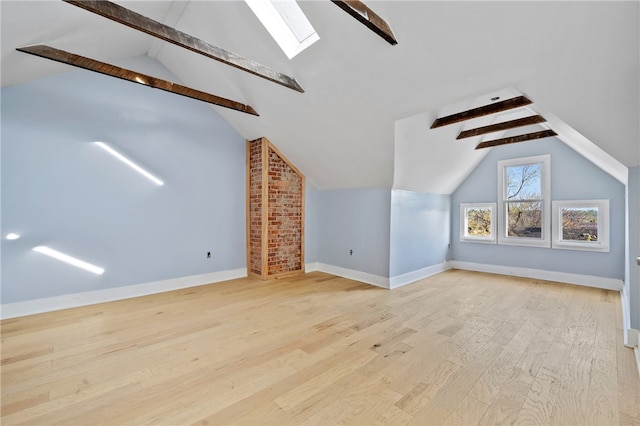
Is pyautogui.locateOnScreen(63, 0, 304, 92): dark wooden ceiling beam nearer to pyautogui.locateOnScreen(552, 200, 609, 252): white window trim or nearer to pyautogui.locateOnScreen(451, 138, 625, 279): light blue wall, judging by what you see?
pyautogui.locateOnScreen(451, 138, 625, 279): light blue wall

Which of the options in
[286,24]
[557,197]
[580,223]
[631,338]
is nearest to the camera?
[631,338]

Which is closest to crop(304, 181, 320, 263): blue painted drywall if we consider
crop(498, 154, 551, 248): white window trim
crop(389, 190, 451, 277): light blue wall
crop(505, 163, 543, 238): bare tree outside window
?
crop(389, 190, 451, 277): light blue wall

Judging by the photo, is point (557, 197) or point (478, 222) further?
point (478, 222)

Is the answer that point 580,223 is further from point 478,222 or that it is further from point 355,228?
point 355,228

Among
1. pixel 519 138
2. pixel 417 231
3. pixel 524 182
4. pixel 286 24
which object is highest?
pixel 286 24

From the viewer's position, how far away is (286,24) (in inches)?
114

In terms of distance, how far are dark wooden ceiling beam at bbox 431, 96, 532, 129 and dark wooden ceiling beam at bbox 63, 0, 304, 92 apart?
1.78 meters

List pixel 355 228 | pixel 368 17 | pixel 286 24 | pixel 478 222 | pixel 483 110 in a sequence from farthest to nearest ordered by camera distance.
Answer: pixel 478 222, pixel 355 228, pixel 483 110, pixel 286 24, pixel 368 17

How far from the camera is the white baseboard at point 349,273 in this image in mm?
4152

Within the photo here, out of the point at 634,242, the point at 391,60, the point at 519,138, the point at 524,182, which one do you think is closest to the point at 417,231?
the point at 519,138

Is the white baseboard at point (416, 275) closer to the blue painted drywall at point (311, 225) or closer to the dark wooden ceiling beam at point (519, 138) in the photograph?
the blue painted drywall at point (311, 225)

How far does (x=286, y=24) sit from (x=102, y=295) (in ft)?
12.8

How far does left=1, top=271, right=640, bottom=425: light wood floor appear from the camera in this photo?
154cm

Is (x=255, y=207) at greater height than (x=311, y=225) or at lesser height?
greater
